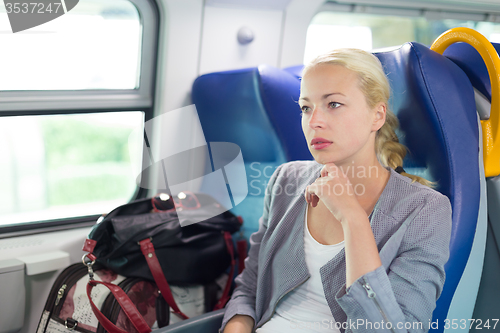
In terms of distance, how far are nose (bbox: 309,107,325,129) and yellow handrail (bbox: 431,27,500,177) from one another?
1.92 ft

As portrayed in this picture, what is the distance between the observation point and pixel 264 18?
2355 millimetres

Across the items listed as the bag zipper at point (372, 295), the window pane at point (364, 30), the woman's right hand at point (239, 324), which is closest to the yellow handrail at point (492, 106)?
the bag zipper at point (372, 295)

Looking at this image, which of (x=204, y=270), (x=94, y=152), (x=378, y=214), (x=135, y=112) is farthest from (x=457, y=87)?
(x=94, y=152)

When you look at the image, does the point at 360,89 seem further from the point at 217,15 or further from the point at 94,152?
the point at 94,152

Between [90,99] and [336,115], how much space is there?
4.45 ft

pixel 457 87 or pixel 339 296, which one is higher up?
pixel 457 87

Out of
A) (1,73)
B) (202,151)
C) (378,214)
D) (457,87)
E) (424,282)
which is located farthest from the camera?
(202,151)

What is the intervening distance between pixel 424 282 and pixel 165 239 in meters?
1.06

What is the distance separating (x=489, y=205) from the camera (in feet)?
4.79

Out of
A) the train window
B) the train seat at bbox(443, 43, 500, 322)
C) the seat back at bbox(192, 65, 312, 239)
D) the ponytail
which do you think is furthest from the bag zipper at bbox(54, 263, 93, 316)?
the train window

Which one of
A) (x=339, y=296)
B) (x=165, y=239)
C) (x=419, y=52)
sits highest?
(x=419, y=52)

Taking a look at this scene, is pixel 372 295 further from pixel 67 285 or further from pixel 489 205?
pixel 67 285

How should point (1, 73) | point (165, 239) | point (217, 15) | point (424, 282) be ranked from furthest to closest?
1. point (217, 15)
2. point (1, 73)
3. point (165, 239)
4. point (424, 282)

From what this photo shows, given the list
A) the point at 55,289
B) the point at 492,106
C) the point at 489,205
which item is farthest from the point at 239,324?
the point at 492,106
